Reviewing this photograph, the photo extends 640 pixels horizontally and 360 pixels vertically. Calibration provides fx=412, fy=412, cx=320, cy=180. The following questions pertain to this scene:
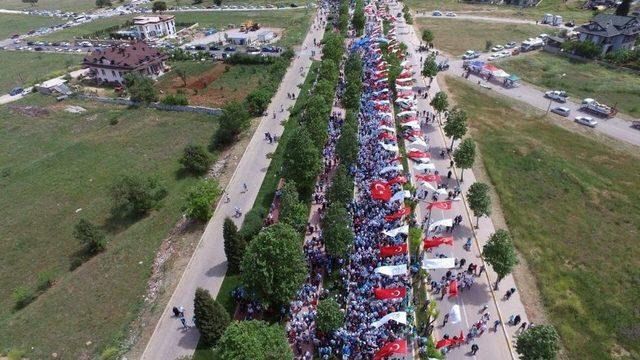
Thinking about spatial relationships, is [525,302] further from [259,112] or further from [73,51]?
[73,51]

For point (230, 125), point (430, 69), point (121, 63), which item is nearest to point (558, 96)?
point (430, 69)

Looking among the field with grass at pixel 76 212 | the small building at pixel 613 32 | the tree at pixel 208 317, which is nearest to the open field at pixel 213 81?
the field with grass at pixel 76 212

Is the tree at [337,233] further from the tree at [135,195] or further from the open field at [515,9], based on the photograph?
the open field at [515,9]

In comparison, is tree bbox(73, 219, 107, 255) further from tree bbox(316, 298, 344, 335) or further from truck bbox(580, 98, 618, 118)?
truck bbox(580, 98, 618, 118)

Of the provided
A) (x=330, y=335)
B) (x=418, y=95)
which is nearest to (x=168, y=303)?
(x=330, y=335)

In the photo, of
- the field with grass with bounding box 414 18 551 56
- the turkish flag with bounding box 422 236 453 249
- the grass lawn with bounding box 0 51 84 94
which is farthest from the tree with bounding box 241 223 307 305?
the grass lawn with bounding box 0 51 84 94
